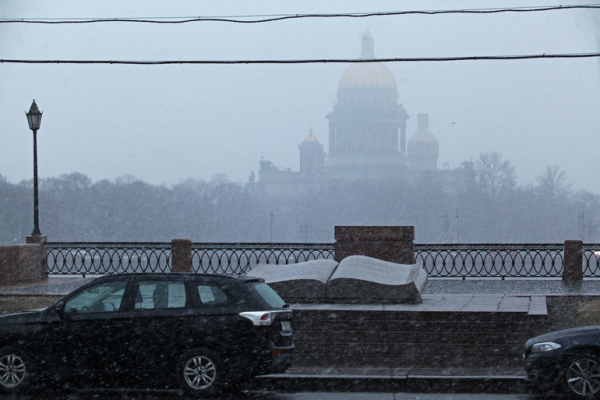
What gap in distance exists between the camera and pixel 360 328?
1049 cm

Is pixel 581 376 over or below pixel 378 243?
below

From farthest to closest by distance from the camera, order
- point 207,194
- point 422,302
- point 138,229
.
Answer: point 207,194, point 138,229, point 422,302

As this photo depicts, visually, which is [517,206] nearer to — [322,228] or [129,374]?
[322,228]

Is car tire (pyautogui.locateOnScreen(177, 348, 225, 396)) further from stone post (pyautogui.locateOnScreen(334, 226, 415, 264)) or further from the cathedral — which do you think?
the cathedral

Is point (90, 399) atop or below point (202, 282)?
below

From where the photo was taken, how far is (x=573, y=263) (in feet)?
64.0

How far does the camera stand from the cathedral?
172 meters

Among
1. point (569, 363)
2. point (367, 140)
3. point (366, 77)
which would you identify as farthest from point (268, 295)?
point (366, 77)

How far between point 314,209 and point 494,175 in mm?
34453

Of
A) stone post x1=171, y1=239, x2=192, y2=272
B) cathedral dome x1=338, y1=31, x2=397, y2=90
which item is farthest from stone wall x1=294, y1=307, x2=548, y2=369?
cathedral dome x1=338, y1=31, x2=397, y2=90

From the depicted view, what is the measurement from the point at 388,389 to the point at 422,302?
358cm

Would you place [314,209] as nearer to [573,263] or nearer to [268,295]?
[573,263]

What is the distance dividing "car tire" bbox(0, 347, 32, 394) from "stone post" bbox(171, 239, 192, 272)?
40.9ft

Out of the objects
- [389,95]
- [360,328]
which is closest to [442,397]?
[360,328]
